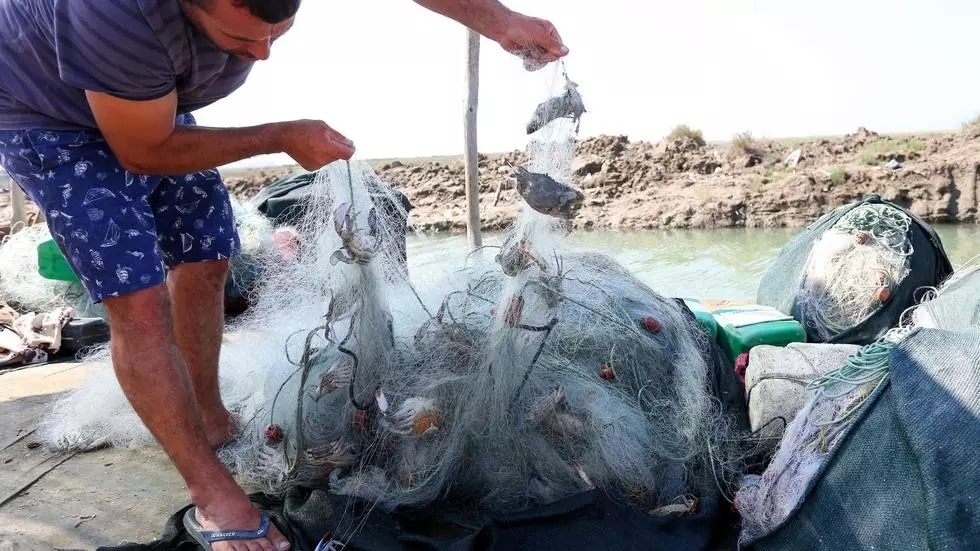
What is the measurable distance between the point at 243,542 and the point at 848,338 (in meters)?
2.56

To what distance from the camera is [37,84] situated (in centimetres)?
190

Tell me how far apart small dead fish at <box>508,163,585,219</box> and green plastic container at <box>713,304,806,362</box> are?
119cm

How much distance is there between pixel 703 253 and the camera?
11016 mm

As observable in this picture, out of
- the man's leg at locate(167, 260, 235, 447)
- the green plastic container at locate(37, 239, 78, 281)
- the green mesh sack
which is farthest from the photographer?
the green plastic container at locate(37, 239, 78, 281)

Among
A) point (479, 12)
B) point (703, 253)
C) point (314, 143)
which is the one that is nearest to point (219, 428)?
point (314, 143)

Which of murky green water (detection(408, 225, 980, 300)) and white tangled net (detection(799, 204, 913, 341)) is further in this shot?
murky green water (detection(408, 225, 980, 300))

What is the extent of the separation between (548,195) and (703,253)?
934 centimetres

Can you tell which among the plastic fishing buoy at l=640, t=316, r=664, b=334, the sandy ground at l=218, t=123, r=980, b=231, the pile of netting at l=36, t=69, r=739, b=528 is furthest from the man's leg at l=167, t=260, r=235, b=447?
the sandy ground at l=218, t=123, r=980, b=231

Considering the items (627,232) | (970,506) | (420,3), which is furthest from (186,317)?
(627,232)

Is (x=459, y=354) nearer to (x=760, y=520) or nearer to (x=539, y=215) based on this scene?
(x=539, y=215)

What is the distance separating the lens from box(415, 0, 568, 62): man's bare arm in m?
2.38

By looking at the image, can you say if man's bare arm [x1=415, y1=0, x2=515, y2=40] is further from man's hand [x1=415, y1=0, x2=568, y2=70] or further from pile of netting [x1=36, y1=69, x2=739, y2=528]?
pile of netting [x1=36, y1=69, x2=739, y2=528]

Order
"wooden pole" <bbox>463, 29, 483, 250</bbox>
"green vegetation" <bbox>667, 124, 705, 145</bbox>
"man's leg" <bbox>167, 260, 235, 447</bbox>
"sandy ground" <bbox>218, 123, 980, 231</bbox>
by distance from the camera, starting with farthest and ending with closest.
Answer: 1. "green vegetation" <bbox>667, 124, 705, 145</bbox>
2. "sandy ground" <bbox>218, 123, 980, 231</bbox>
3. "wooden pole" <bbox>463, 29, 483, 250</bbox>
4. "man's leg" <bbox>167, 260, 235, 447</bbox>

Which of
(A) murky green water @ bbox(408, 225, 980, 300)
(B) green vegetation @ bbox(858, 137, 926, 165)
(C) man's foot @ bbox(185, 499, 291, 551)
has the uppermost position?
(B) green vegetation @ bbox(858, 137, 926, 165)
